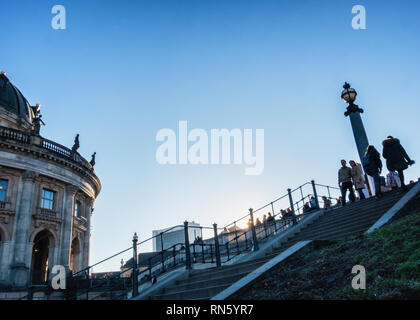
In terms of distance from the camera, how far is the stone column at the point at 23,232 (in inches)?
854

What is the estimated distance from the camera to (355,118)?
1758 cm

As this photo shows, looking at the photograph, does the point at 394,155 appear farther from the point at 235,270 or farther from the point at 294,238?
the point at 235,270

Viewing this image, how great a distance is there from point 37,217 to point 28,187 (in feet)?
8.00

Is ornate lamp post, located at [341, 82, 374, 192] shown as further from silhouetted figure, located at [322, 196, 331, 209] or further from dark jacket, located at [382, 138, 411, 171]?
dark jacket, located at [382, 138, 411, 171]

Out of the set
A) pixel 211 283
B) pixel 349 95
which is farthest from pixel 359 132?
pixel 211 283

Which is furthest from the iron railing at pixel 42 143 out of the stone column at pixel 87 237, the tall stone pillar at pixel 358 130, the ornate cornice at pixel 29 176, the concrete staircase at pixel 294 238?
the tall stone pillar at pixel 358 130

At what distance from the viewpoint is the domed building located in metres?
22.8

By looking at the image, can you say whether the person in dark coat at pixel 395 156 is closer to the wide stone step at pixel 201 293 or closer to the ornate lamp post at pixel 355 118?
the ornate lamp post at pixel 355 118

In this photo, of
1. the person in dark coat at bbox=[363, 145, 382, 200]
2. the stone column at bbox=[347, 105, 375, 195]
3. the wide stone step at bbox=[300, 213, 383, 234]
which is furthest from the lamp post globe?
the wide stone step at bbox=[300, 213, 383, 234]

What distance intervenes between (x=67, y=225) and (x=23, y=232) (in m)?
3.71

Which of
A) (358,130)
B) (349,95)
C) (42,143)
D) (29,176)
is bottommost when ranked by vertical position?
(358,130)

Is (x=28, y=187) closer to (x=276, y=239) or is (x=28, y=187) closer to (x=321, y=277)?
(x=276, y=239)

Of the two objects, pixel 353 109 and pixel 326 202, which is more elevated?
pixel 353 109
